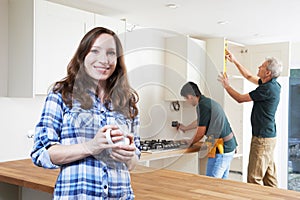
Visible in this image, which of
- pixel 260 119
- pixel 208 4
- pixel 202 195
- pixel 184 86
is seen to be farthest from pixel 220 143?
pixel 184 86

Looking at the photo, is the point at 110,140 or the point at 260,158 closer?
the point at 110,140

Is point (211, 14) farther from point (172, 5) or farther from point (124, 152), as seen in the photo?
point (124, 152)

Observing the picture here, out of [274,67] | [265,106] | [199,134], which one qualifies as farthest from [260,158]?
[199,134]

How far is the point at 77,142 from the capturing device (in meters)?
1.23

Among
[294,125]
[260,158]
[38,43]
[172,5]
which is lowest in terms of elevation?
[260,158]

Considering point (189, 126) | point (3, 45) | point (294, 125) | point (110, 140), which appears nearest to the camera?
point (110, 140)

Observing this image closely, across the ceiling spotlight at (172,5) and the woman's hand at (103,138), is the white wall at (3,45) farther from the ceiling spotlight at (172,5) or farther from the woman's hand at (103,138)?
the woman's hand at (103,138)

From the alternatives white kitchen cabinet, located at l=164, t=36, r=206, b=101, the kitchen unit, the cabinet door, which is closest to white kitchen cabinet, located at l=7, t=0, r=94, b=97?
the cabinet door

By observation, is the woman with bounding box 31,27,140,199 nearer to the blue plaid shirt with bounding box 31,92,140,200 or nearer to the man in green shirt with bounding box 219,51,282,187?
the blue plaid shirt with bounding box 31,92,140,200

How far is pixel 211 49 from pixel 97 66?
3.40 meters

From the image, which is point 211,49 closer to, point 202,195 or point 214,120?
point 202,195

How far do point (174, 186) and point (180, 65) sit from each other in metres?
1.04

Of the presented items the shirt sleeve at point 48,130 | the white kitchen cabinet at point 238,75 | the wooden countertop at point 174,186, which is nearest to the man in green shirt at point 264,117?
the white kitchen cabinet at point 238,75

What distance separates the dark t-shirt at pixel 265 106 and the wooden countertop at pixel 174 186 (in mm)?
1457
